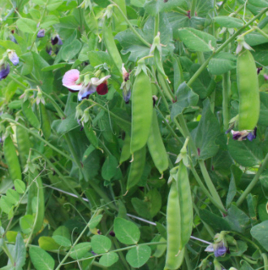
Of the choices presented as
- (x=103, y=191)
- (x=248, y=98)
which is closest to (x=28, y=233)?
(x=103, y=191)

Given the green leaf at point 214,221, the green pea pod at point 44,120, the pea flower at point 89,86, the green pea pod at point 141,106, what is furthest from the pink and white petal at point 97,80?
the green leaf at point 214,221

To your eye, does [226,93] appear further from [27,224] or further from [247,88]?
[27,224]

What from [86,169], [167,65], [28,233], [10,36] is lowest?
[28,233]

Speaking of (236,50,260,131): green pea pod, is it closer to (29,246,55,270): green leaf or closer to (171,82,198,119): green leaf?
(171,82,198,119): green leaf

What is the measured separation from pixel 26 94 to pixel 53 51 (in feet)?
1.02

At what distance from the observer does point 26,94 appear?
106 cm

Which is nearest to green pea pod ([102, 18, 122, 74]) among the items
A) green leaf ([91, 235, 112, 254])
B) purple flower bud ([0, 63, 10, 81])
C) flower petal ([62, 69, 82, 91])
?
flower petal ([62, 69, 82, 91])

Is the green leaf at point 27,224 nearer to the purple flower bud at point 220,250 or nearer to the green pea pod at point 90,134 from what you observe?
the green pea pod at point 90,134

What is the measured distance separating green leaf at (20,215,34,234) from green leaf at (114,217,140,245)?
1.04 feet

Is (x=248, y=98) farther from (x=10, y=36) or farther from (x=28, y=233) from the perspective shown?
(x=10, y=36)

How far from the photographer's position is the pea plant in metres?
0.78

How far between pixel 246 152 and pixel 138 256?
424 millimetres

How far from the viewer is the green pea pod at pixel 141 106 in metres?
0.73

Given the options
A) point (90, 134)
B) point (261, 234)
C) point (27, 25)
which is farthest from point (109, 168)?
point (27, 25)
